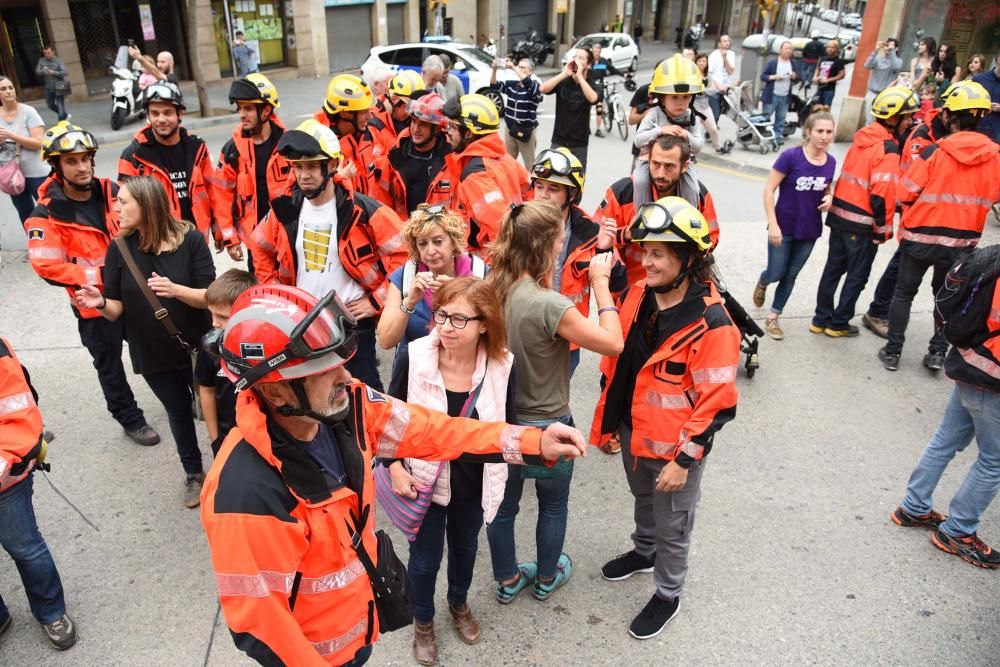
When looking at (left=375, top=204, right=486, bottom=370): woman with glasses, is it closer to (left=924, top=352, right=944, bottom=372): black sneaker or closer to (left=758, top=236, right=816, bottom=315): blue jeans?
(left=758, top=236, right=816, bottom=315): blue jeans

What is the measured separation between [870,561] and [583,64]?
6.35 m

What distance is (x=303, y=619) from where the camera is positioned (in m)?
2.11

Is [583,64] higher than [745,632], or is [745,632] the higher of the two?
[583,64]

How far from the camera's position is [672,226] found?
3.05 meters

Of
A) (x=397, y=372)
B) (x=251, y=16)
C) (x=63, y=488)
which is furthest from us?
(x=251, y=16)

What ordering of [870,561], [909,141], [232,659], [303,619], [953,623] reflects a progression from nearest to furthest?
1. [303,619]
2. [232,659]
3. [953,623]
4. [870,561]
5. [909,141]

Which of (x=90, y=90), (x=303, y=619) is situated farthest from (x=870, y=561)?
(x=90, y=90)

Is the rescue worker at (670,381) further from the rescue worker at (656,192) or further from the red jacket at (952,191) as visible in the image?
the red jacket at (952,191)

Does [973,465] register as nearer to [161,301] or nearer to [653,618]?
[653,618]

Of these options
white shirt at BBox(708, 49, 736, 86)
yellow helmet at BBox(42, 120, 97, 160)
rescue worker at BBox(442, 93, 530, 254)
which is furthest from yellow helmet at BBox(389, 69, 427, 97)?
white shirt at BBox(708, 49, 736, 86)

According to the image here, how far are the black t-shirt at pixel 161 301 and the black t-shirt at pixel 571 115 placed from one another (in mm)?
5500

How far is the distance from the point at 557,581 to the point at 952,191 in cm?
418

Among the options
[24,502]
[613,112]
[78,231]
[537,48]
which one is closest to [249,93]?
[78,231]

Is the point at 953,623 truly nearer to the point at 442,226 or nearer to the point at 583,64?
the point at 442,226
